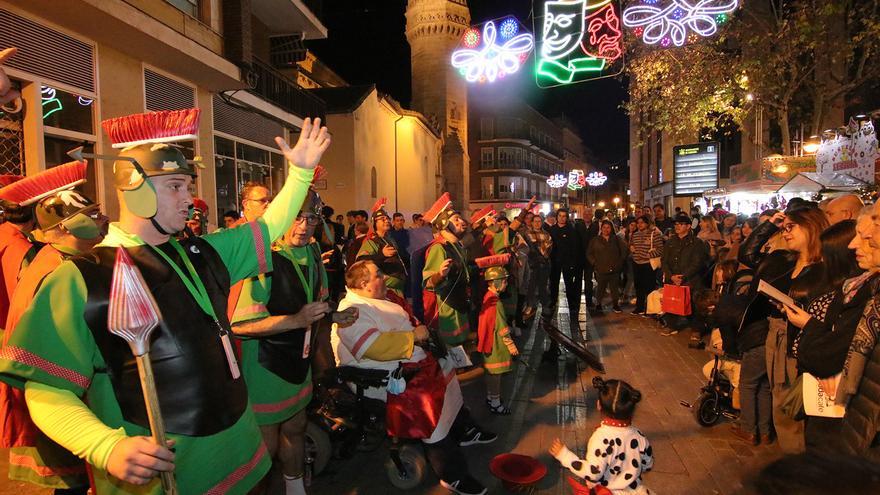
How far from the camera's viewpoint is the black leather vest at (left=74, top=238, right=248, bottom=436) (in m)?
1.76

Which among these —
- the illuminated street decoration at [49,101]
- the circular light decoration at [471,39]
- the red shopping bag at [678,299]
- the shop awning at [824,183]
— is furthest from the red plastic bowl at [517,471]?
the circular light decoration at [471,39]

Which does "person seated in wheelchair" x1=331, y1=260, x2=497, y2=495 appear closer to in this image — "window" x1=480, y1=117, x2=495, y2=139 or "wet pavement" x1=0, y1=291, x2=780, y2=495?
"wet pavement" x1=0, y1=291, x2=780, y2=495

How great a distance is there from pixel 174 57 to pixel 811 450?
35.9 ft

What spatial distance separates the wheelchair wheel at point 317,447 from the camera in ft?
13.6

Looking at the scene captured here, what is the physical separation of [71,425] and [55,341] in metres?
0.28

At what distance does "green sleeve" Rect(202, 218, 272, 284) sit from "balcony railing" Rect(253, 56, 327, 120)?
11.1 m

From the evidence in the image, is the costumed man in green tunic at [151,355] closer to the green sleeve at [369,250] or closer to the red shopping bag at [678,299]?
the green sleeve at [369,250]

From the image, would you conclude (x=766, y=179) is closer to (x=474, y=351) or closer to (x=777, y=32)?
(x=777, y=32)

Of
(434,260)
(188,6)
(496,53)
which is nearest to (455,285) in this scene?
(434,260)

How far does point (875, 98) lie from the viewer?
1449cm

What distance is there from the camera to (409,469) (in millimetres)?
3941

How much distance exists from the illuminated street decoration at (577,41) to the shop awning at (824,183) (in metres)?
4.15

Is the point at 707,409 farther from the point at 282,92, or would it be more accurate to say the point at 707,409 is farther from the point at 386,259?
the point at 282,92

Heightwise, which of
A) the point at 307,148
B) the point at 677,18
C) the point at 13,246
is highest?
the point at 677,18
